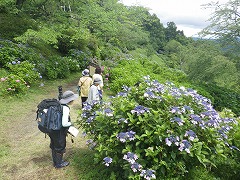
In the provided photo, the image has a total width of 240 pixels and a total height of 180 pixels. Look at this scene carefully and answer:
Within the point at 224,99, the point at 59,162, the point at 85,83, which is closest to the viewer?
the point at 59,162

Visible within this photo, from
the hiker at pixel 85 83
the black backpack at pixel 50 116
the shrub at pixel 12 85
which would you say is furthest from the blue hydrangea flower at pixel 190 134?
the shrub at pixel 12 85

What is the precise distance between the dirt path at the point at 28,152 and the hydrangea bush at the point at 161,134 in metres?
1.21

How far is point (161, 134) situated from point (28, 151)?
10.2ft

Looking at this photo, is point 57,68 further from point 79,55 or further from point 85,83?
point 85,83

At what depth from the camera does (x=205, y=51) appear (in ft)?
55.3

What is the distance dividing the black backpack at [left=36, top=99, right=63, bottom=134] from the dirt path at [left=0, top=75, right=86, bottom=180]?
0.92 m

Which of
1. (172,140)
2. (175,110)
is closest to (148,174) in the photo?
(172,140)

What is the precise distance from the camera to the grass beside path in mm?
4062

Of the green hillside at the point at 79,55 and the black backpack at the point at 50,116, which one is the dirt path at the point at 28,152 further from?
the green hillside at the point at 79,55

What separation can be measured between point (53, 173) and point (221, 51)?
1601 cm

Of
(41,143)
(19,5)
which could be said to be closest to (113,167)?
(41,143)

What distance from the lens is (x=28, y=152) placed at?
4797 millimetres

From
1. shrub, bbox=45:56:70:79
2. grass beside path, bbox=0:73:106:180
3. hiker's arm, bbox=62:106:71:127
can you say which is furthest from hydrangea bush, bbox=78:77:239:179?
shrub, bbox=45:56:70:79

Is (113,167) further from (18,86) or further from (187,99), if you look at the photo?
(18,86)
